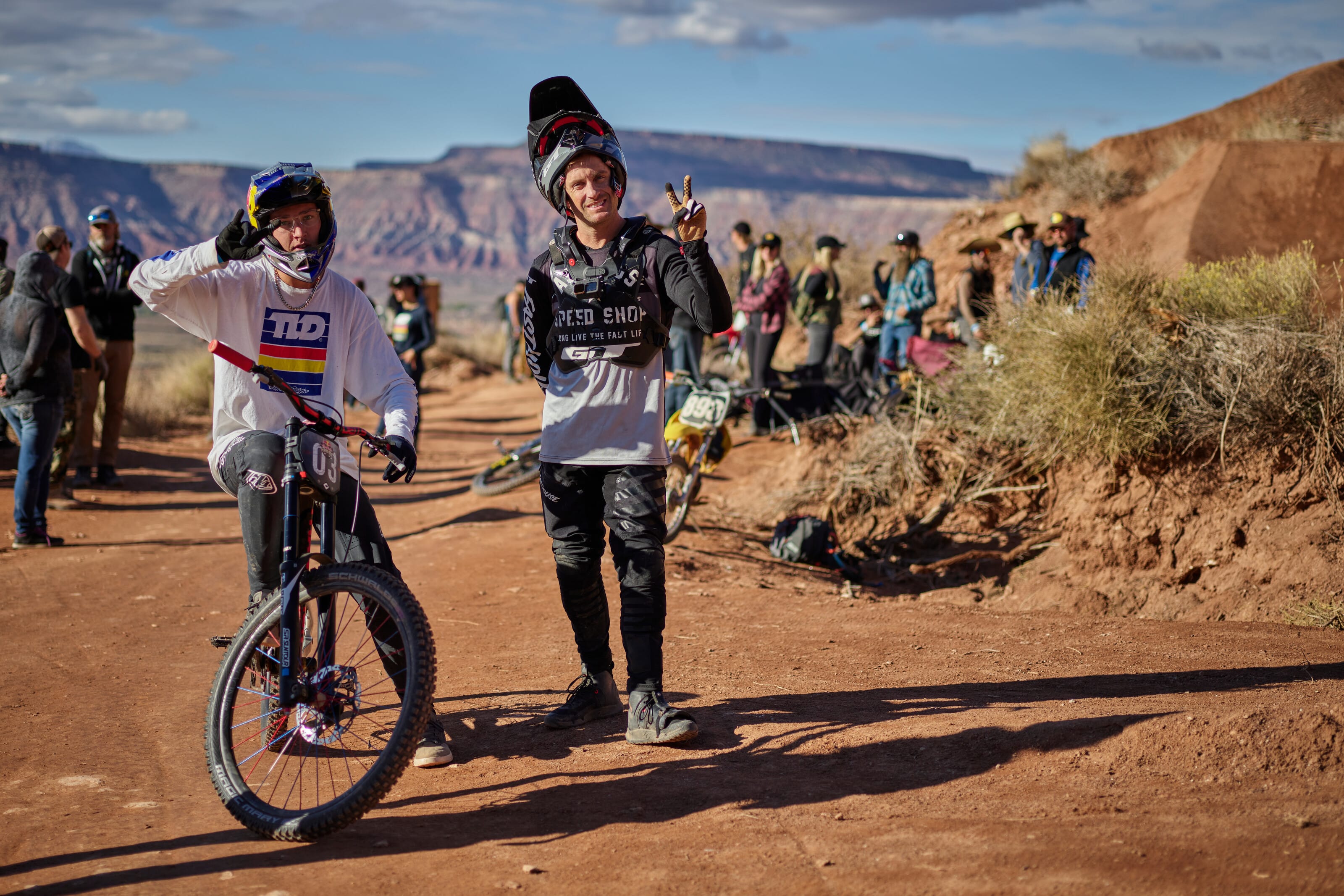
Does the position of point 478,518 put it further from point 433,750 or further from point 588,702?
point 433,750

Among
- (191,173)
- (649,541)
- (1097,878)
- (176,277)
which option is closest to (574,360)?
(649,541)

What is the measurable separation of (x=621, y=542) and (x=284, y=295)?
149 centimetres

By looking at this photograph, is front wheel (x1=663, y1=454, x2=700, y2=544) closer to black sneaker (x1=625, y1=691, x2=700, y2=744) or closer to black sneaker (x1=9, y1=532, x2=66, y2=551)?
black sneaker (x1=625, y1=691, x2=700, y2=744)

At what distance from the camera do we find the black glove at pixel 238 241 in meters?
3.46

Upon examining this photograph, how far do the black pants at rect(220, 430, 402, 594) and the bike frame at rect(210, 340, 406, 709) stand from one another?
0.19ft

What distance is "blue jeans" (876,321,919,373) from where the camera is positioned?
464 inches

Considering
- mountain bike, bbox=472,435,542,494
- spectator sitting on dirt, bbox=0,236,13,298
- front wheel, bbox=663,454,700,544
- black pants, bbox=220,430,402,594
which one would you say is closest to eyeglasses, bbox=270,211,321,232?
black pants, bbox=220,430,402,594

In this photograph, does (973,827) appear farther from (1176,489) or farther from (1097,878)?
(1176,489)

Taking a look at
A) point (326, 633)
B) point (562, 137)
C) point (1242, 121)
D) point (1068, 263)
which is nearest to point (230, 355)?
point (326, 633)

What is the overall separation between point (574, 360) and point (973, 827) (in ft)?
6.89

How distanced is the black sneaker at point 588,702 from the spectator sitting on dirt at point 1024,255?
602 centimetres

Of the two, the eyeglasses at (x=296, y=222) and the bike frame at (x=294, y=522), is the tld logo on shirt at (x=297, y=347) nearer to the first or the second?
the bike frame at (x=294, y=522)

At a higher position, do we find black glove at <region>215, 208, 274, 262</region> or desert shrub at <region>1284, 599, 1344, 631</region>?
black glove at <region>215, 208, 274, 262</region>

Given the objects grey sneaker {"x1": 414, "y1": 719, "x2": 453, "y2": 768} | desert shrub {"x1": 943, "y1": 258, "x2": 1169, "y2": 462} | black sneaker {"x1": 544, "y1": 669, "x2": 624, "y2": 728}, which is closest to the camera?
grey sneaker {"x1": 414, "y1": 719, "x2": 453, "y2": 768}
